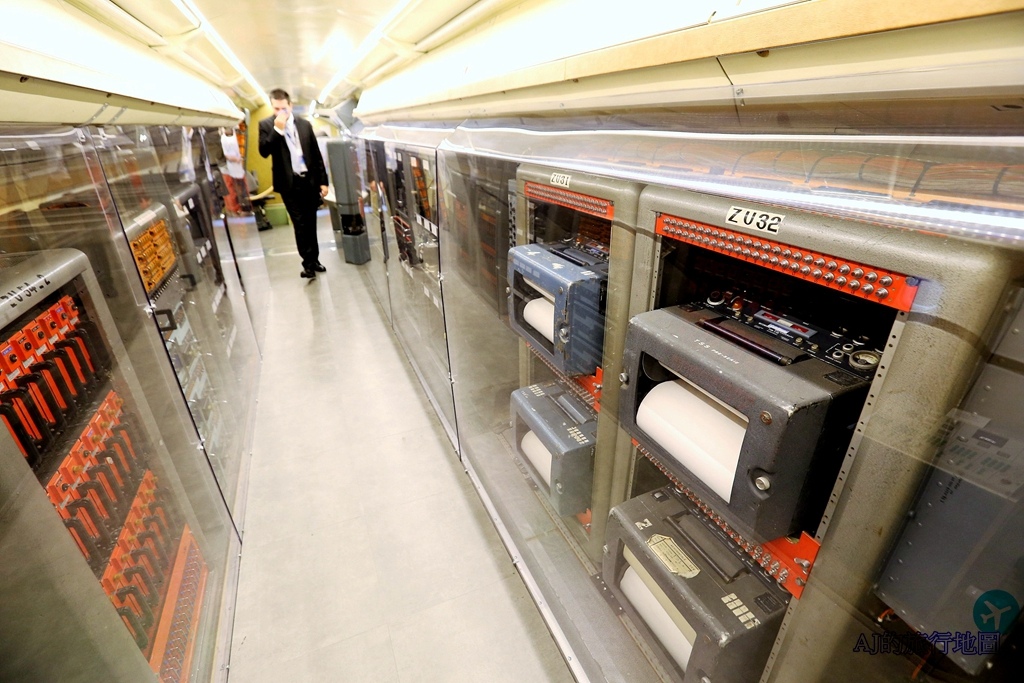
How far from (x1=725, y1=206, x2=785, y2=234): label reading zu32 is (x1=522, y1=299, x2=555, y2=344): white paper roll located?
752mm

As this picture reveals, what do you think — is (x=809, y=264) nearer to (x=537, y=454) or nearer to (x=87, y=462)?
(x=537, y=454)

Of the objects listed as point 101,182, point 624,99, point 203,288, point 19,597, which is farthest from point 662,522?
point 203,288

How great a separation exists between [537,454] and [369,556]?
0.97 metres

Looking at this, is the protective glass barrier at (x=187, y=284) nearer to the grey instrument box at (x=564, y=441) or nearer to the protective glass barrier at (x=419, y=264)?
the protective glass barrier at (x=419, y=264)

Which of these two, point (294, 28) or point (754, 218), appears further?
point (294, 28)

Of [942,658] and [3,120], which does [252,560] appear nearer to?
[3,120]

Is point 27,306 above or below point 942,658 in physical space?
above

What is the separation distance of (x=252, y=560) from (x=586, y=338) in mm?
1926

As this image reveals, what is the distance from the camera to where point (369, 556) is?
84.7 inches

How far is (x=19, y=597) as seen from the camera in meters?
0.84

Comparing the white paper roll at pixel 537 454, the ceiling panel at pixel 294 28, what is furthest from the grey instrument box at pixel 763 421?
the ceiling panel at pixel 294 28

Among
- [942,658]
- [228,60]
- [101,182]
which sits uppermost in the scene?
[228,60]

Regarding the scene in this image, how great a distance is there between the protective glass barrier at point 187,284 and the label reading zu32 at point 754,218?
73.9 inches

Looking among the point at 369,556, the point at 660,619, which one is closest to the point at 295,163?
the point at 369,556
